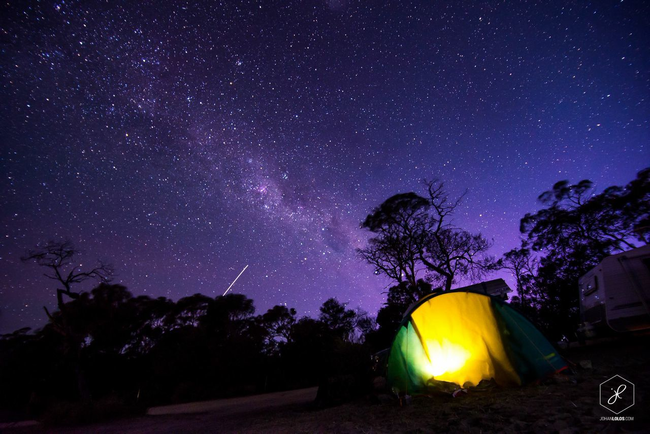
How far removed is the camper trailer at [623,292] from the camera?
682cm

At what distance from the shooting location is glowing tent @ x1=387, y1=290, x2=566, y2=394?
555 centimetres

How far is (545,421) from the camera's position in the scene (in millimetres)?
3215

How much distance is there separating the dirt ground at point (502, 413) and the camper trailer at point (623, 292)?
0.80 meters

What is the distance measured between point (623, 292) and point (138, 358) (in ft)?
84.8

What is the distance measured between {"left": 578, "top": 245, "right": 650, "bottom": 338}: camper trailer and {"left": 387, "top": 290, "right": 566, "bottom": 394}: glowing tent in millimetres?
3302

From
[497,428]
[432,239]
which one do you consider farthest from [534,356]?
[432,239]

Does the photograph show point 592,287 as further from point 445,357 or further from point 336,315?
point 336,315

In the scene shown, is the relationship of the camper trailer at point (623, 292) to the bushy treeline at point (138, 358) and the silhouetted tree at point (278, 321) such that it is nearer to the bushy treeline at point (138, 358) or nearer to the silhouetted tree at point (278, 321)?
the bushy treeline at point (138, 358)

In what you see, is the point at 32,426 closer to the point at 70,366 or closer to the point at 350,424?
the point at 350,424

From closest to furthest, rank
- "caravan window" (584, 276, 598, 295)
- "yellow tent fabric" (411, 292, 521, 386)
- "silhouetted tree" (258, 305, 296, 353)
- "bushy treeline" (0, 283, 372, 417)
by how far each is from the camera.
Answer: "yellow tent fabric" (411, 292, 521, 386) → "caravan window" (584, 276, 598, 295) → "bushy treeline" (0, 283, 372, 417) → "silhouetted tree" (258, 305, 296, 353)

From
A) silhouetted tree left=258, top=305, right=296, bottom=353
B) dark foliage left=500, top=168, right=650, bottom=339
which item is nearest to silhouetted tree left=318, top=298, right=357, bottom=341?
silhouetted tree left=258, top=305, right=296, bottom=353

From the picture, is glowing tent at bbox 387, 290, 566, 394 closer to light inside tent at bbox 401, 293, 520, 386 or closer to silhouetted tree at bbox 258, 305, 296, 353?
light inside tent at bbox 401, 293, 520, 386

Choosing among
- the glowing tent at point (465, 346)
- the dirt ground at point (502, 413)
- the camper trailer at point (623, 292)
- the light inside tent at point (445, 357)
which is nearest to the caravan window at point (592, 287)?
the camper trailer at point (623, 292)

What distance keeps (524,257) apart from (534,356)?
2375 cm
